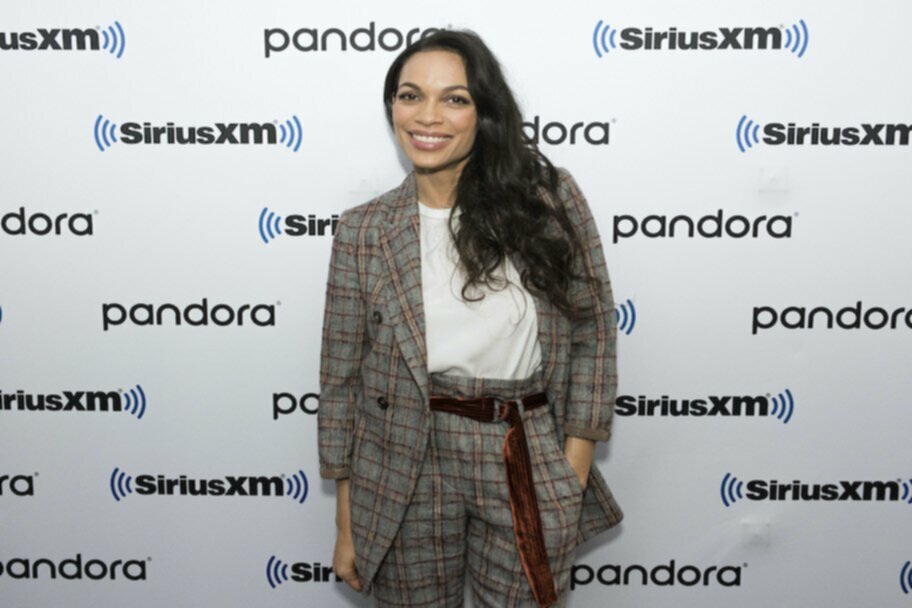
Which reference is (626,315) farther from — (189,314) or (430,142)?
(189,314)

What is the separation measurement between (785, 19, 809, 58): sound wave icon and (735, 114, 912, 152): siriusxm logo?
0.19 meters

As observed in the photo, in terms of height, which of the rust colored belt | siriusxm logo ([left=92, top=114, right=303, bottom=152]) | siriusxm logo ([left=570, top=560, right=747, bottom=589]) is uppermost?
siriusxm logo ([left=92, top=114, right=303, bottom=152])

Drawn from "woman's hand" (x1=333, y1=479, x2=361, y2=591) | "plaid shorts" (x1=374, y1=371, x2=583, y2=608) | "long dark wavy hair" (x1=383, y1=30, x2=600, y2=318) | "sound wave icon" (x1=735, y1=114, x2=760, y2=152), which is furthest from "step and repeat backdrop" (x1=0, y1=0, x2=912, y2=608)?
"plaid shorts" (x1=374, y1=371, x2=583, y2=608)

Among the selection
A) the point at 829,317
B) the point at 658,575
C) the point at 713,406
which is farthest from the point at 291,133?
the point at 658,575

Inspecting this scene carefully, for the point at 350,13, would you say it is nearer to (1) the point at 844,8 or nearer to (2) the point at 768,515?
(1) the point at 844,8

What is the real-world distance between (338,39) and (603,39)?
681mm

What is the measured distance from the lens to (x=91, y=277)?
2285 millimetres

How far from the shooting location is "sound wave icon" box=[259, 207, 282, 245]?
2238 mm

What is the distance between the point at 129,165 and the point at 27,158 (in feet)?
0.91

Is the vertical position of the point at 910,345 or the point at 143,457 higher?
the point at 910,345

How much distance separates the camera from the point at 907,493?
2.36 meters

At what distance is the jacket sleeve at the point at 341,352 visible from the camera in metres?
1.83

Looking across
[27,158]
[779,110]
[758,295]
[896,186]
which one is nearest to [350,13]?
[27,158]

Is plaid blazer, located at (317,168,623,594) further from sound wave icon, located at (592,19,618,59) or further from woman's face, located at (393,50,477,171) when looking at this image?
sound wave icon, located at (592,19,618,59)
